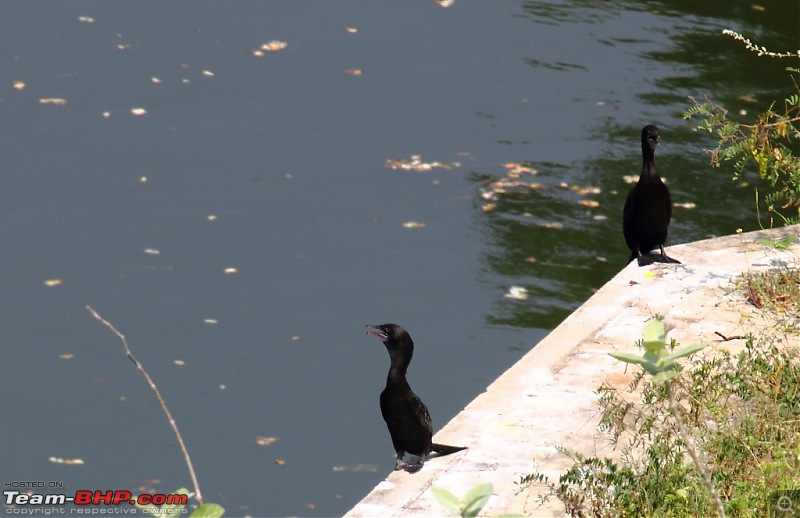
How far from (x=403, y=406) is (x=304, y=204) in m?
4.74

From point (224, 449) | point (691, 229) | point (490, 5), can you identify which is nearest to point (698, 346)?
point (224, 449)

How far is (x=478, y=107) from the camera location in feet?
42.7

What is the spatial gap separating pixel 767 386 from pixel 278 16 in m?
9.92

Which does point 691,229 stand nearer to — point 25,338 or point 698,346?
point 25,338

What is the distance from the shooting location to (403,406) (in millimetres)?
6242

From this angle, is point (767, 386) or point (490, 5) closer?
point (767, 386)

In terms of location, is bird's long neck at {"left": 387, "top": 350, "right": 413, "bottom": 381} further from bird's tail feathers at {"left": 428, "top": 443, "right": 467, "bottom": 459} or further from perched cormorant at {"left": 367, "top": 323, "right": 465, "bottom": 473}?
bird's tail feathers at {"left": 428, "top": 443, "right": 467, "bottom": 459}

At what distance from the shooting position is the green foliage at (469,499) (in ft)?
7.27

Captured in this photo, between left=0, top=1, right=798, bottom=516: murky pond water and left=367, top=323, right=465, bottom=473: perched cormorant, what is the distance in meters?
0.84

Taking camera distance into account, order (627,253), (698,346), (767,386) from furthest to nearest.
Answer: (627,253)
(767,386)
(698,346)

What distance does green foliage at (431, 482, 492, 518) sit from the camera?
222 cm

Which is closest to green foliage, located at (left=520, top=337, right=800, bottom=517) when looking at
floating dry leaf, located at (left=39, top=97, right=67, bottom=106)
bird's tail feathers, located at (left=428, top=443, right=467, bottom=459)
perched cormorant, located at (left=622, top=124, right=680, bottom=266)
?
Answer: bird's tail feathers, located at (left=428, top=443, right=467, bottom=459)

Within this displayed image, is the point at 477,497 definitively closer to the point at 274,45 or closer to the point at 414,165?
the point at 414,165

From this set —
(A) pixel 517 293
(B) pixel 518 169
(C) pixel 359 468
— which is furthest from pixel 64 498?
(B) pixel 518 169
